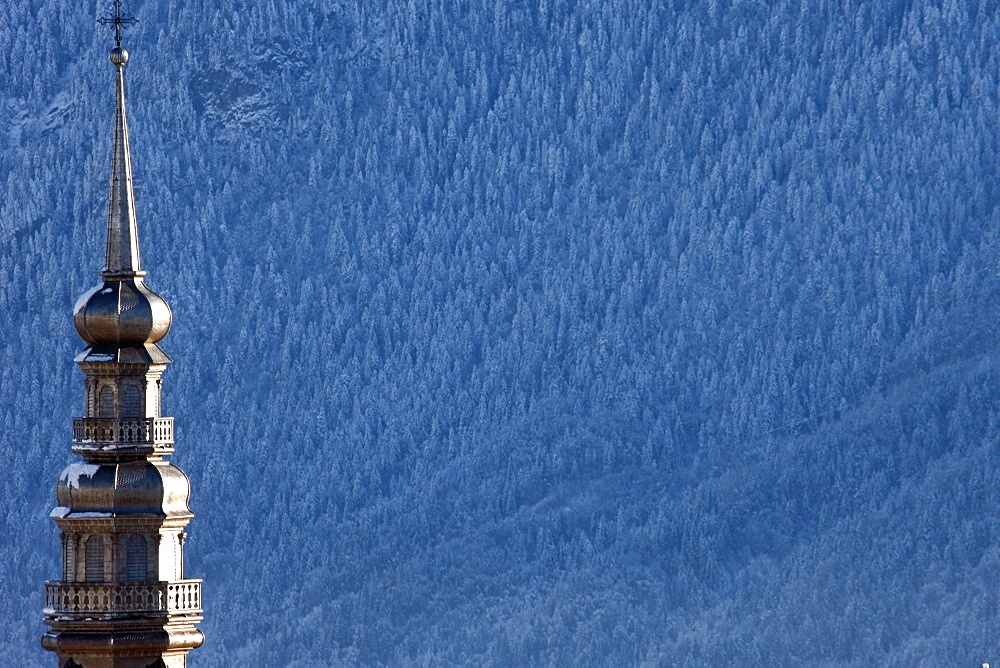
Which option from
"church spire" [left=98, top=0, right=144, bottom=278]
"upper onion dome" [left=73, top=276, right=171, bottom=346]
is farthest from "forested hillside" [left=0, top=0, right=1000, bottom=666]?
"upper onion dome" [left=73, top=276, right=171, bottom=346]

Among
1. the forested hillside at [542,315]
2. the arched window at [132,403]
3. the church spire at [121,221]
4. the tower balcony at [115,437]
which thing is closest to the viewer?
the tower balcony at [115,437]

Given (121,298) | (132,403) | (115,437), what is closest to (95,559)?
(115,437)

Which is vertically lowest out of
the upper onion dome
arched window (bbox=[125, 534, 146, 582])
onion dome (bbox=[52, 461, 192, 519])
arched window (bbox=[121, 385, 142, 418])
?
arched window (bbox=[125, 534, 146, 582])

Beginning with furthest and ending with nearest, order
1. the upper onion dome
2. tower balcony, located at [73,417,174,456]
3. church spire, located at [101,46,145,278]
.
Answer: church spire, located at [101,46,145,278] → the upper onion dome → tower balcony, located at [73,417,174,456]

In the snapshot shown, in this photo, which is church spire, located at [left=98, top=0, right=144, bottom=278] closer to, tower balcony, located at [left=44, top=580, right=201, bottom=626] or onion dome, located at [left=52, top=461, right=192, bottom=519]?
onion dome, located at [left=52, top=461, right=192, bottom=519]

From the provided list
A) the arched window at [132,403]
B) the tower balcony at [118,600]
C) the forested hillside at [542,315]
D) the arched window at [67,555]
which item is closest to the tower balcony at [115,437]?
the arched window at [132,403]

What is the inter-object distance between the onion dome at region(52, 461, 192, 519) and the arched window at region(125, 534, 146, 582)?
13.8 inches

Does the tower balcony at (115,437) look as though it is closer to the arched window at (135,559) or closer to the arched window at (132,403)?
the arched window at (132,403)

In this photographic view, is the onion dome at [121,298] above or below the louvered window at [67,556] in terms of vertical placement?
above

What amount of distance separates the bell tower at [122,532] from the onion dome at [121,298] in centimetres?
Answer: 34

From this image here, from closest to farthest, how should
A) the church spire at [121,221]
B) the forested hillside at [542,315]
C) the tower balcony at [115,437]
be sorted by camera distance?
the tower balcony at [115,437] < the church spire at [121,221] < the forested hillside at [542,315]

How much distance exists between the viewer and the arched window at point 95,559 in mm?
38844

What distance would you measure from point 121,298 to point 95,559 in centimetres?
308

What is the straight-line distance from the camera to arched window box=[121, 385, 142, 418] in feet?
128
